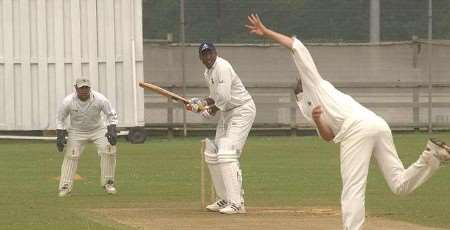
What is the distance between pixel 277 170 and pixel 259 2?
12.7 m

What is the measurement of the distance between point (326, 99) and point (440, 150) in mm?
1105

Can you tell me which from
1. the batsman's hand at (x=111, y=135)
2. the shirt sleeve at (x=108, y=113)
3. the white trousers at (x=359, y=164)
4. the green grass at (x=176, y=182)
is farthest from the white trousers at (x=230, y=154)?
the white trousers at (x=359, y=164)

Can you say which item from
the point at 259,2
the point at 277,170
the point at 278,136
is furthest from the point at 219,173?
the point at 259,2

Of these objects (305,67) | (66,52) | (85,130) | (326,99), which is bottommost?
(85,130)

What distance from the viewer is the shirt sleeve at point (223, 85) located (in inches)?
612

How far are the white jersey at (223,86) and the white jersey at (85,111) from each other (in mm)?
3124

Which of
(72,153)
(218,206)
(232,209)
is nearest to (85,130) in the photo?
(72,153)

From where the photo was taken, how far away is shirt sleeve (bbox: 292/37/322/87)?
12328mm

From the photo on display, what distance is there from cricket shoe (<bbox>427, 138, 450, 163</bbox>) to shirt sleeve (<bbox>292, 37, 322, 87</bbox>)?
116cm

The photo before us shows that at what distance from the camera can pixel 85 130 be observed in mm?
18828

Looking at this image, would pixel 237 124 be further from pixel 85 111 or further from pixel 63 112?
pixel 63 112

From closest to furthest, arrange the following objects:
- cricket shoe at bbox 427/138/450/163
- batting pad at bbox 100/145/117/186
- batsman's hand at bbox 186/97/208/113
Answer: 1. cricket shoe at bbox 427/138/450/163
2. batsman's hand at bbox 186/97/208/113
3. batting pad at bbox 100/145/117/186

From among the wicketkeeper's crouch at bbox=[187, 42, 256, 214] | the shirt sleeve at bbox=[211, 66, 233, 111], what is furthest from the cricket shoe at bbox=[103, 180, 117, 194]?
the shirt sleeve at bbox=[211, 66, 233, 111]

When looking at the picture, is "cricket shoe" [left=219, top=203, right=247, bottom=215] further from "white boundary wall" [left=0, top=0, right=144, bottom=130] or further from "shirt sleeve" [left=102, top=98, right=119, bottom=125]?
"white boundary wall" [left=0, top=0, right=144, bottom=130]
